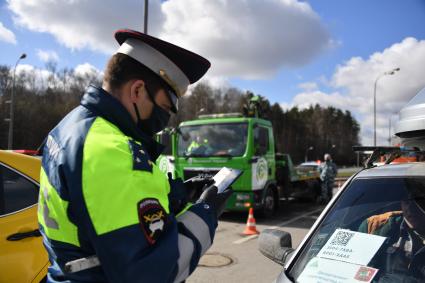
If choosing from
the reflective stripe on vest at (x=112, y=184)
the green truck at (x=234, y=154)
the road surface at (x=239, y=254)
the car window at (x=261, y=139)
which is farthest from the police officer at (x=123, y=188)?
the car window at (x=261, y=139)

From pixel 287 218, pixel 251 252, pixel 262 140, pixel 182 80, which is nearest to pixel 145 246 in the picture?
pixel 182 80

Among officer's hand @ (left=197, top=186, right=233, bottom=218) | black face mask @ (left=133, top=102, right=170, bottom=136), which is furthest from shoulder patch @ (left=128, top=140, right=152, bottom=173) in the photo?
officer's hand @ (left=197, top=186, right=233, bottom=218)

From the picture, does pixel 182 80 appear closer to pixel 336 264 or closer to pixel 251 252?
pixel 336 264

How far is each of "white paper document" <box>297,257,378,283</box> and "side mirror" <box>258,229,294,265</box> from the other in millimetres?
297

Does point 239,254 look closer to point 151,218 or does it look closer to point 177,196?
Result: point 177,196

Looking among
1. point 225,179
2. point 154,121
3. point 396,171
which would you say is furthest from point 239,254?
point 154,121

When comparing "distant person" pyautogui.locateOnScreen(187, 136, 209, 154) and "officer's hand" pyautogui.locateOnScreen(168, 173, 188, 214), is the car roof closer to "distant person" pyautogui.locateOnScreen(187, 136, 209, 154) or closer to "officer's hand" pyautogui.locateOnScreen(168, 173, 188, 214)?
"officer's hand" pyautogui.locateOnScreen(168, 173, 188, 214)

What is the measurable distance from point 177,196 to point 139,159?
40 cm

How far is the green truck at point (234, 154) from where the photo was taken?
9.33 m

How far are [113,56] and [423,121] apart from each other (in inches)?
56.7

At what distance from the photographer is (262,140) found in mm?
9891

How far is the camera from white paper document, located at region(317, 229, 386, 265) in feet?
6.72

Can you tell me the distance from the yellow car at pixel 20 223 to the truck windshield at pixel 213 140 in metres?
6.55

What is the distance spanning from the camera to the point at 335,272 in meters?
1.98
